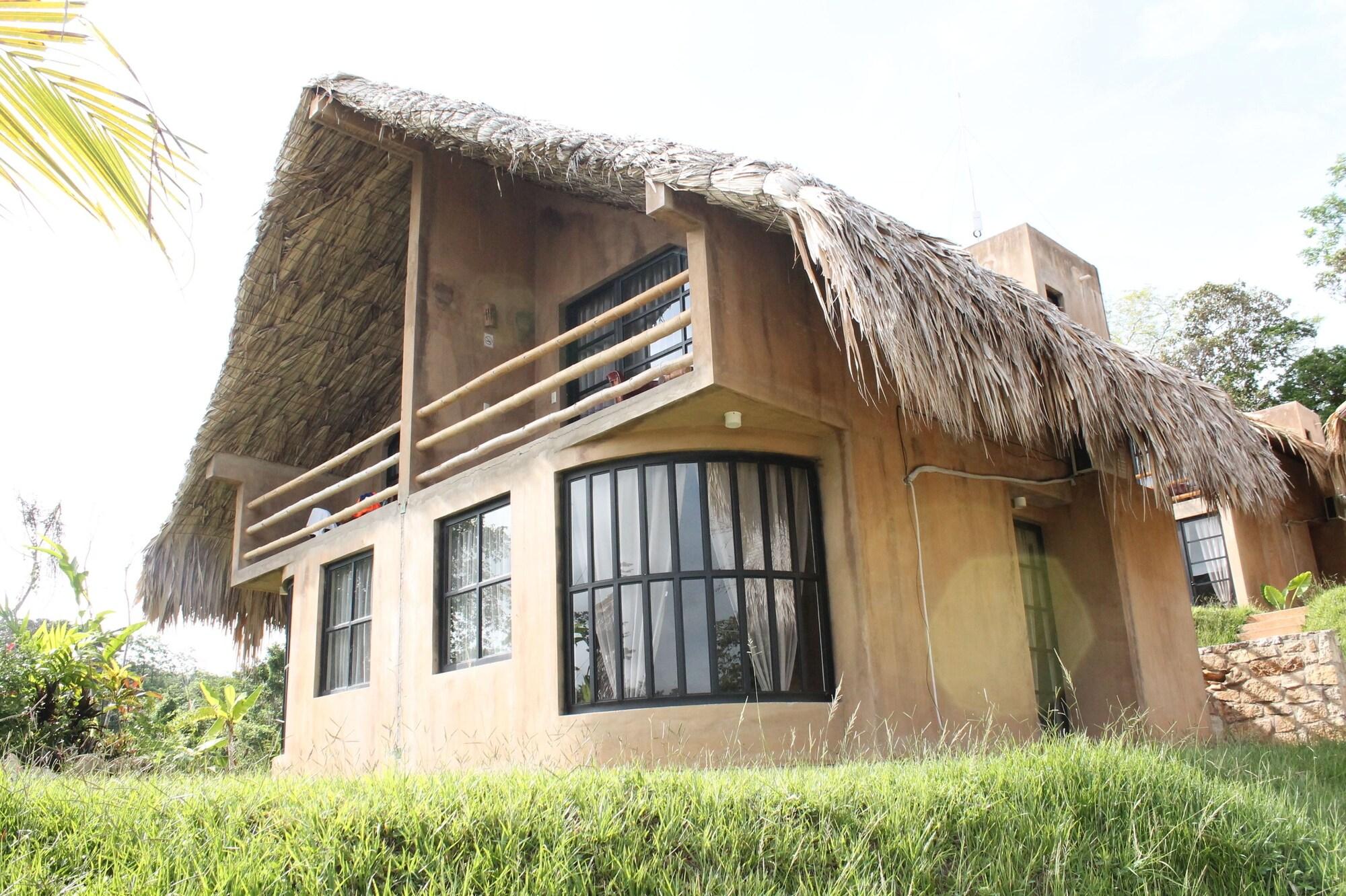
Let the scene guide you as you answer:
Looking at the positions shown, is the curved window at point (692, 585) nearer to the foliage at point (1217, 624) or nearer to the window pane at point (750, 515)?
the window pane at point (750, 515)

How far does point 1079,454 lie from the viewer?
975 centimetres

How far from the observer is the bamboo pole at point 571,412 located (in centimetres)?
713

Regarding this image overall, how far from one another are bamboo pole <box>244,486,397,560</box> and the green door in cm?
522

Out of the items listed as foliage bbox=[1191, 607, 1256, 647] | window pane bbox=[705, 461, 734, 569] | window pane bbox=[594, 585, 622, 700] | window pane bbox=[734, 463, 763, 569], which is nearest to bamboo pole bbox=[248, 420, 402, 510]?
window pane bbox=[594, 585, 622, 700]

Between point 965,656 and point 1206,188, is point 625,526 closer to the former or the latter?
point 965,656

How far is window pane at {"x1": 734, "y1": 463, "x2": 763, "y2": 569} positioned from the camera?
7.46m

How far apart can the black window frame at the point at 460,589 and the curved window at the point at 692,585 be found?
0.66 m

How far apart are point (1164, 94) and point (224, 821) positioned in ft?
60.7

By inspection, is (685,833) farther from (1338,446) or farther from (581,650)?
(1338,446)

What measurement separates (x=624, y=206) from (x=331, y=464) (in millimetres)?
3307

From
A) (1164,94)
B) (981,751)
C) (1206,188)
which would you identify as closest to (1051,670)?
(981,751)

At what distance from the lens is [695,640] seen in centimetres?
720

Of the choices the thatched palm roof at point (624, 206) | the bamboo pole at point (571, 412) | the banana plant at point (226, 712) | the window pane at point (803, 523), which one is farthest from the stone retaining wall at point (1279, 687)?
the banana plant at point (226, 712)

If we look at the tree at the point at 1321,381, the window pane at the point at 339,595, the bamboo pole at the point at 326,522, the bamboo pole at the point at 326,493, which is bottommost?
the window pane at the point at 339,595
